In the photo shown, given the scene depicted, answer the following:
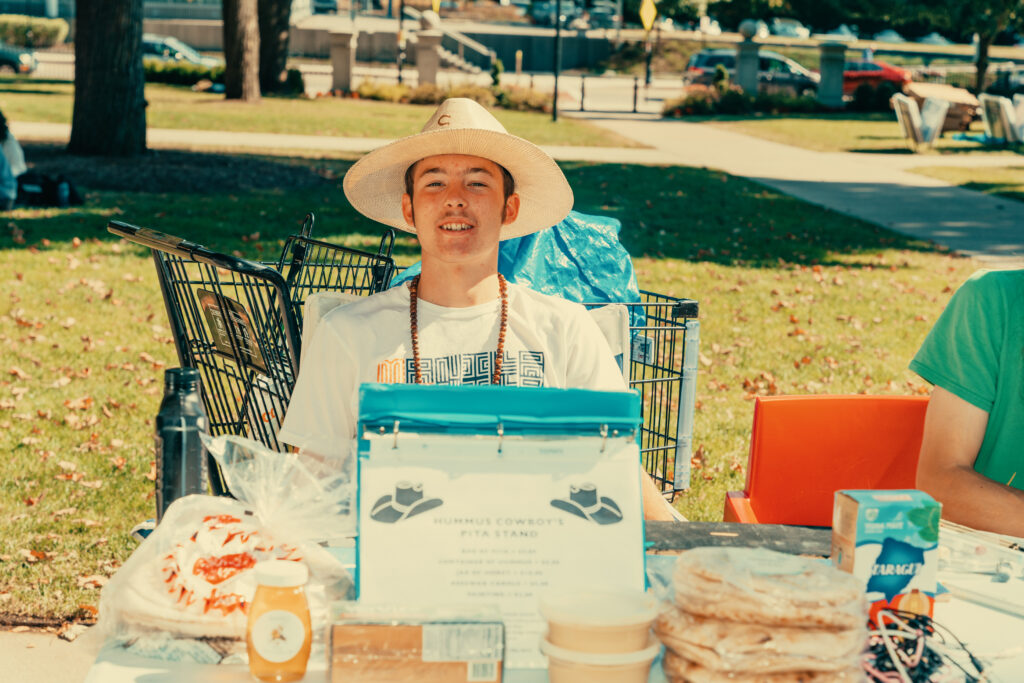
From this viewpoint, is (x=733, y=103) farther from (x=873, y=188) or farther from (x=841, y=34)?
(x=841, y=34)

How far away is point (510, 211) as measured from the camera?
128 inches

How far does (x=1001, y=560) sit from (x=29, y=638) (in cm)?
335

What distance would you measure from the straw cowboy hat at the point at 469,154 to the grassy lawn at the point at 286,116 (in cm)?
1982

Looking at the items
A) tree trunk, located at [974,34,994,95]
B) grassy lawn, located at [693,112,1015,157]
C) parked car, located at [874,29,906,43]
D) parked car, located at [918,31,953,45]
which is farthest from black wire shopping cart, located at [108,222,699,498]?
parked car, located at [918,31,953,45]

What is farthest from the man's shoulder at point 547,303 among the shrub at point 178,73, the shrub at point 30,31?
the shrub at point 30,31

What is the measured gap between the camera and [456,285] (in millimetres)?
2973

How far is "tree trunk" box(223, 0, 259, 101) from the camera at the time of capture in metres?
23.4

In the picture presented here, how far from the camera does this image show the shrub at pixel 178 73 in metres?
33.7

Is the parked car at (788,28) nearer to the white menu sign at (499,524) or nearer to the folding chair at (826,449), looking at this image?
the folding chair at (826,449)

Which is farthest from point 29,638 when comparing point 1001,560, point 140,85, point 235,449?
point 140,85

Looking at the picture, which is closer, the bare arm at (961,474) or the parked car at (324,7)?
the bare arm at (961,474)

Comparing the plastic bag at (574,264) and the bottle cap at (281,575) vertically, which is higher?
the plastic bag at (574,264)

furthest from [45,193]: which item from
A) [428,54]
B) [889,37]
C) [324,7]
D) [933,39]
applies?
[933,39]

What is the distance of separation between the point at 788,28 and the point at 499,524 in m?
70.2
